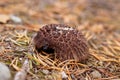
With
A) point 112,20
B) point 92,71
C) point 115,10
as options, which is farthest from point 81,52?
point 115,10

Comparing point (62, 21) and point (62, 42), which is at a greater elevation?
point (62, 21)

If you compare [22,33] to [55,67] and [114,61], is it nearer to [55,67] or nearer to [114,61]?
[55,67]

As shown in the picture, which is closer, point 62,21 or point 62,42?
point 62,42
